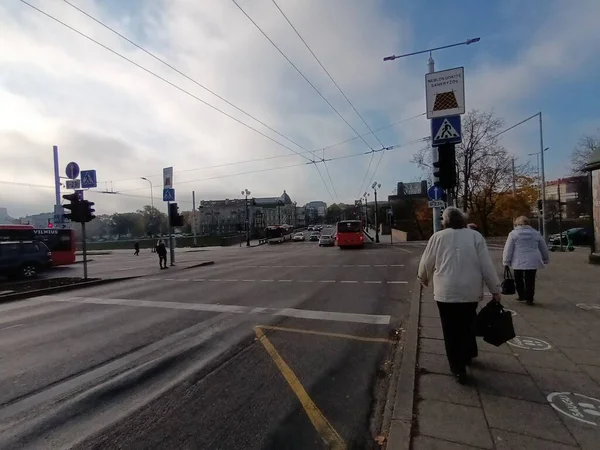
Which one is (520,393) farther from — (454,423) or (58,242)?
(58,242)

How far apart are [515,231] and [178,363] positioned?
20.7ft

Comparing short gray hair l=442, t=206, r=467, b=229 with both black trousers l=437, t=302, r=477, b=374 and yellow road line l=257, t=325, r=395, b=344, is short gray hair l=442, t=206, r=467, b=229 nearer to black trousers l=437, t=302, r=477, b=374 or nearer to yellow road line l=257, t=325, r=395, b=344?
black trousers l=437, t=302, r=477, b=374

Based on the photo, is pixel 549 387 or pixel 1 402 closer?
pixel 549 387

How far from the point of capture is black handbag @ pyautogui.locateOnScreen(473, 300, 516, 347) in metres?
3.43

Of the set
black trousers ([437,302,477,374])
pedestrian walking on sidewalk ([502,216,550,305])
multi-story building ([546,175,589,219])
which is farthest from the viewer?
multi-story building ([546,175,589,219])

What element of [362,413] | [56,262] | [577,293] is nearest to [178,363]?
[362,413]

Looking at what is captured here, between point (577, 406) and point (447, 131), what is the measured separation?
584 centimetres

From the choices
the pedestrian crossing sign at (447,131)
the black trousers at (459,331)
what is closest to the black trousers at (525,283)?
the pedestrian crossing sign at (447,131)

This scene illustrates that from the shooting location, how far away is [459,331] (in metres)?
3.66

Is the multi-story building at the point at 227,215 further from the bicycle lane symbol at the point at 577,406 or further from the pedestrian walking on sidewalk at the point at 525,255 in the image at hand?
the bicycle lane symbol at the point at 577,406

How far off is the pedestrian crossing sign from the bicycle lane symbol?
543 centimetres

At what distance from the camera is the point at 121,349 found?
17.7 ft

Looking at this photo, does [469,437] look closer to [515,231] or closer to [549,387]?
Answer: [549,387]

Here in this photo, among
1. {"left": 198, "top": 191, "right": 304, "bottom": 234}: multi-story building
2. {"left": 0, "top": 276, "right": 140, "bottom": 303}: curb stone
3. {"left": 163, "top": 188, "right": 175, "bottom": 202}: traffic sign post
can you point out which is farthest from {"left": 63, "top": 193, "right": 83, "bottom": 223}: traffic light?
{"left": 198, "top": 191, "right": 304, "bottom": 234}: multi-story building
